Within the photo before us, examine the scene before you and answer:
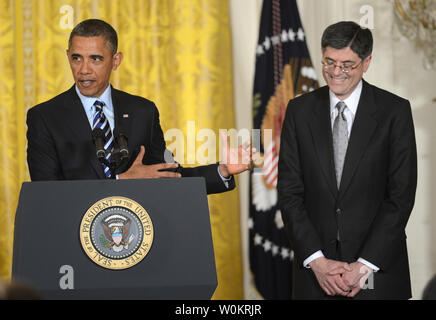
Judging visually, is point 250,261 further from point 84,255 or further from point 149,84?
point 84,255

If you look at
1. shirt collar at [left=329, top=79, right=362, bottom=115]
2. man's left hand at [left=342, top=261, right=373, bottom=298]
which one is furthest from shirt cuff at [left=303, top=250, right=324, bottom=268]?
shirt collar at [left=329, top=79, right=362, bottom=115]

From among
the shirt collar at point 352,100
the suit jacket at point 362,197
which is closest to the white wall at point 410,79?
the shirt collar at point 352,100

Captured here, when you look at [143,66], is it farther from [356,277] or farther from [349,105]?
[356,277]

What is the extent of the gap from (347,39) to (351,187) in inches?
23.5

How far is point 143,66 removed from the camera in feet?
13.9

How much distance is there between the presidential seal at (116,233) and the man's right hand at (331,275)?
2.88 feet

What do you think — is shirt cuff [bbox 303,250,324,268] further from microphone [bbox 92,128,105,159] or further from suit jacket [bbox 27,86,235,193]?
microphone [bbox 92,128,105,159]

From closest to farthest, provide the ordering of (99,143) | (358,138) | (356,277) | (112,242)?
(112,242) → (99,143) → (356,277) → (358,138)

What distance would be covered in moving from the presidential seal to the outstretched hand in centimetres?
65

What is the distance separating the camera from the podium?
1.76 metres

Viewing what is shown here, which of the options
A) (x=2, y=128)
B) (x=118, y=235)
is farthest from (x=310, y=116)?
(x=2, y=128)

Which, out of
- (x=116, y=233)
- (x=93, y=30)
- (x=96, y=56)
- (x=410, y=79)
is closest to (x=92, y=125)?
(x=96, y=56)

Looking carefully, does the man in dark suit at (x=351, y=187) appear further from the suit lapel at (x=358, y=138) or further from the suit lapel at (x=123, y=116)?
the suit lapel at (x=123, y=116)

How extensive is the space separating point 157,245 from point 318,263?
857mm
